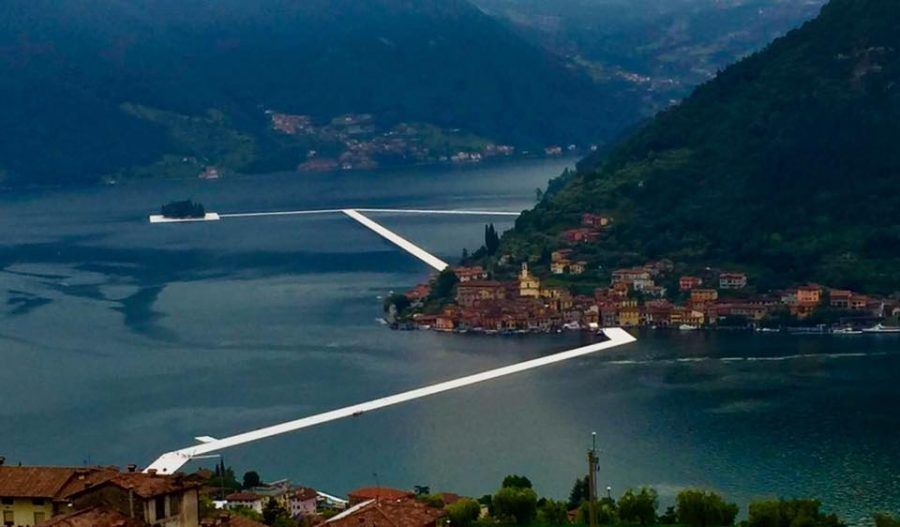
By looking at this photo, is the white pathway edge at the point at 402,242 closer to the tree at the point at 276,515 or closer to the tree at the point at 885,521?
the tree at the point at 276,515

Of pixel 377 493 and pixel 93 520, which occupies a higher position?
pixel 93 520

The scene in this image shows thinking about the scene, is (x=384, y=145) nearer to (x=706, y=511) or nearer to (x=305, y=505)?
(x=305, y=505)

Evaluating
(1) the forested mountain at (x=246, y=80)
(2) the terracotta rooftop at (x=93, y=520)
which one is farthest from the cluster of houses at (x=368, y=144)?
(2) the terracotta rooftop at (x=93, y=520)

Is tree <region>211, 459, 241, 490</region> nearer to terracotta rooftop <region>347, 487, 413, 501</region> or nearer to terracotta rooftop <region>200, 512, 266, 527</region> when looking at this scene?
terracotta rooftop <region>347, 487, 413, 501</region>

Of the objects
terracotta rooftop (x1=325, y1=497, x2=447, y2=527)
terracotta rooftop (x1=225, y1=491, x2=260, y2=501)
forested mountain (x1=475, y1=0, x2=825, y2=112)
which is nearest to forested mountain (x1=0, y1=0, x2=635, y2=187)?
forested mountain (x1=475, y1=0, x2=825, y2=112)

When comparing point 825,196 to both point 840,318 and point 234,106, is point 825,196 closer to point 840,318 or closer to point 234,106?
point 840,318

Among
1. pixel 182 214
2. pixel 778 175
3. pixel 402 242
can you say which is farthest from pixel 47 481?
pixel 182 214

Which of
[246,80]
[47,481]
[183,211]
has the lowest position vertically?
[47,481]
